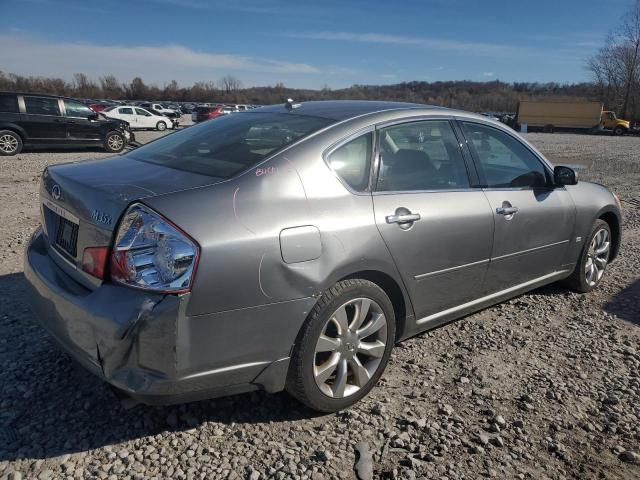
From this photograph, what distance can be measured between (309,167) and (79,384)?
5.90 feet

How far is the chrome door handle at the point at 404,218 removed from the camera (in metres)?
2.81

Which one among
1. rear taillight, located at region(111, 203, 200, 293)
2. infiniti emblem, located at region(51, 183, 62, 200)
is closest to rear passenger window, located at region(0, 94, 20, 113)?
infiniti emblem, located at region(51, 183, 62, 200)

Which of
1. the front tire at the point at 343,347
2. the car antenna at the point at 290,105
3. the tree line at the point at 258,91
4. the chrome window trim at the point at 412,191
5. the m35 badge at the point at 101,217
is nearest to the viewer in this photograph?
the m35 badge at the point at 101,217

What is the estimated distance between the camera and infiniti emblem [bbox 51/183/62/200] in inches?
103

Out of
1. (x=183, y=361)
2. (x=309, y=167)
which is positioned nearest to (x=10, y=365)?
(x=183, y=361)

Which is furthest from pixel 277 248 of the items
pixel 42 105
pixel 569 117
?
pixel 569 117

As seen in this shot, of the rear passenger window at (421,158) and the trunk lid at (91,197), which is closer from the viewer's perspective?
the trunk lid at (91,197)

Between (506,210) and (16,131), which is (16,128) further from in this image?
(506,210)

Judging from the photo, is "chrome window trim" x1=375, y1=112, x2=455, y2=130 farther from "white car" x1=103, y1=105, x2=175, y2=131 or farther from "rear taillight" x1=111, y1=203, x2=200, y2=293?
"white car" x1=103, y1=105, x2=175, y2=131

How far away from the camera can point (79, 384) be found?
2838 mm

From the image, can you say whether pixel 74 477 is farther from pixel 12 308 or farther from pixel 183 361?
pixel 12 308

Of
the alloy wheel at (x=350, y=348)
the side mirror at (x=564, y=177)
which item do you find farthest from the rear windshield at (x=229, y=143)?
the side mirror at (x=564, y=177)

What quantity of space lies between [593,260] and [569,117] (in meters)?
46.9

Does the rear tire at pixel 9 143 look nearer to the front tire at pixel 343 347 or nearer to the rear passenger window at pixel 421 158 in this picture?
the rear passenger window at pixel 421 158
